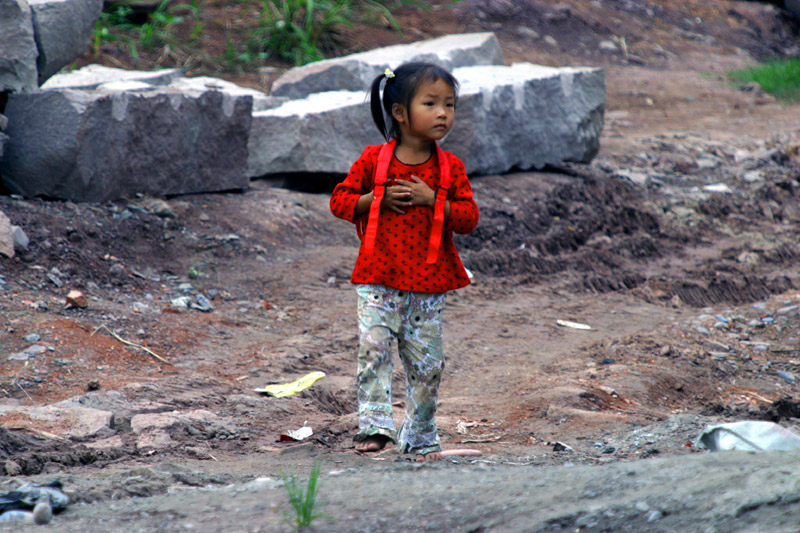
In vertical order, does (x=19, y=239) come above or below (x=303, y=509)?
below

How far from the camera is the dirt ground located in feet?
6.06

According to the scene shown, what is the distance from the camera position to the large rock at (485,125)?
6285 millimetres

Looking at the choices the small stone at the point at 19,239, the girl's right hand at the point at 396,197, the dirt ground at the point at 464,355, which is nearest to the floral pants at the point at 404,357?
the dirt ground at the point at 464,355

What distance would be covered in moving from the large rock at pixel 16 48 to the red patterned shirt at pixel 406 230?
3.10m

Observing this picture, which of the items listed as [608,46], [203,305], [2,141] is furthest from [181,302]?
[608,46]

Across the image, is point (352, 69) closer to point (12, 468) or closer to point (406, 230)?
point (406, 230)

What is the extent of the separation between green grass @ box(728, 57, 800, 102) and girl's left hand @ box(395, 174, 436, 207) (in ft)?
34.1

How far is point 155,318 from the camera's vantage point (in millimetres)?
4125

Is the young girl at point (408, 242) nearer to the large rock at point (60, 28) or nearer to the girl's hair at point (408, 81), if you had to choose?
the girl's hair at point (408, 81)

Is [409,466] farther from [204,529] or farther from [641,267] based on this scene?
[641,267]

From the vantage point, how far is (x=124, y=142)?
5.16 m

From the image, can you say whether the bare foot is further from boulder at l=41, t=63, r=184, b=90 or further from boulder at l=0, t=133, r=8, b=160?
boulder at l=41, t=63, r=184, b=90

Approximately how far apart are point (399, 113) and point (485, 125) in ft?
14.7

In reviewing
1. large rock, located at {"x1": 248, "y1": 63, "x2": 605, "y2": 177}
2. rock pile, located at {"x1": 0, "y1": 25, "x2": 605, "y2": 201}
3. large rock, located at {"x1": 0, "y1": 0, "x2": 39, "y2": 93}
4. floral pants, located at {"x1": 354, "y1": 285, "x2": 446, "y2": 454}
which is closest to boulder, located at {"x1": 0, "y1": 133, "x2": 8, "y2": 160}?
rock pile, located at {"x1": 0, "y1": 25, "x2": 605, "y2": 201}
